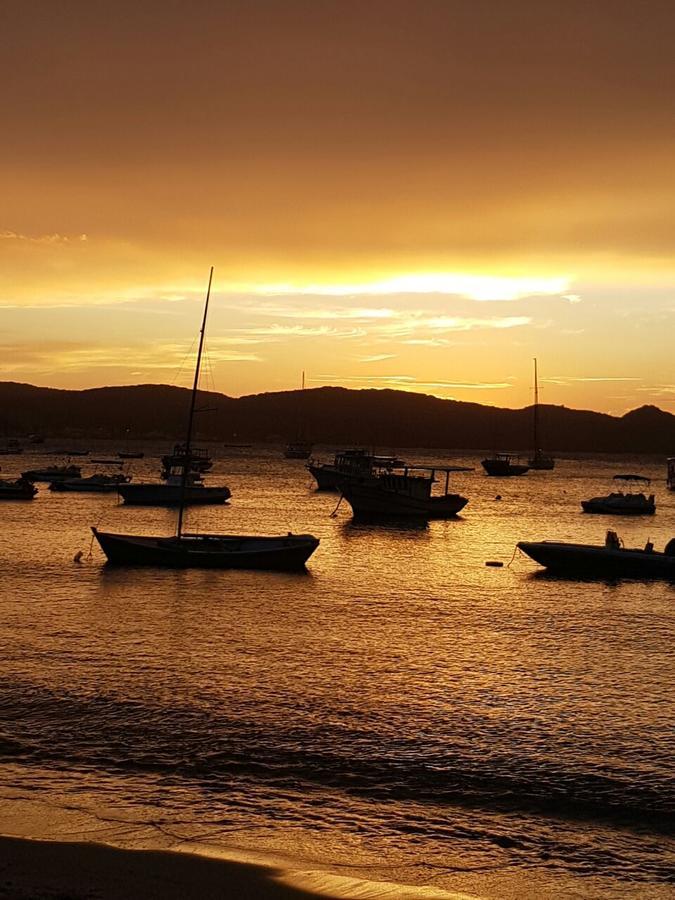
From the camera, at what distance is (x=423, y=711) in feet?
74.6

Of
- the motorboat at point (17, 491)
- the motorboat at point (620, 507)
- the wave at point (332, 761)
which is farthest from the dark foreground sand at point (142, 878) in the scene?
the motorboat at point (620, 507)

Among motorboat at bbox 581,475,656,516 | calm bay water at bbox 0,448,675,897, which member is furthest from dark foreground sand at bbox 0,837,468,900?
motorboat at bbox 581,475,656,516

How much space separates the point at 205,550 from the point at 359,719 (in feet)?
81.4

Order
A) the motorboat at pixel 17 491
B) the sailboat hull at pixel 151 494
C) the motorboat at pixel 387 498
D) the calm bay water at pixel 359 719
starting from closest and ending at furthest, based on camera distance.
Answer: the calm bay water at pixel 359 719
the motorboat at pixel 387 498
the sailboat hull at pixel 151 494
the motorboat at pixel 17 491

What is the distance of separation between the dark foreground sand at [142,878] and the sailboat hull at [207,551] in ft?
107

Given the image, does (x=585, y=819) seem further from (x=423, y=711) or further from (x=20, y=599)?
(x=20, y=599)

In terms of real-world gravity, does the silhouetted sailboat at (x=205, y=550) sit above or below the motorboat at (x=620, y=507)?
below

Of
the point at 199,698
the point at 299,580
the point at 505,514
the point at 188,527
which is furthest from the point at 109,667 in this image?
the point at 505,514

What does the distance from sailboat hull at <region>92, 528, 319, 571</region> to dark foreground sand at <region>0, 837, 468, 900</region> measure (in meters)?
32.7

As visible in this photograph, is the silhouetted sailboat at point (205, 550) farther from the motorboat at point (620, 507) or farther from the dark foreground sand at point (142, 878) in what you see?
the motorboat at point (620, 507)

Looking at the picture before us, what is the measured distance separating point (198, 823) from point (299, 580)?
101 feet

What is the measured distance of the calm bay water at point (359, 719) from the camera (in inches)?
585

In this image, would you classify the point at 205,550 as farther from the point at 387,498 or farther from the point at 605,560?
the point at 387,498

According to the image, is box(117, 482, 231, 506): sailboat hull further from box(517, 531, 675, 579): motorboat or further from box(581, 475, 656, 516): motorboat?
box(517, 531, 675, 579): motorboat
